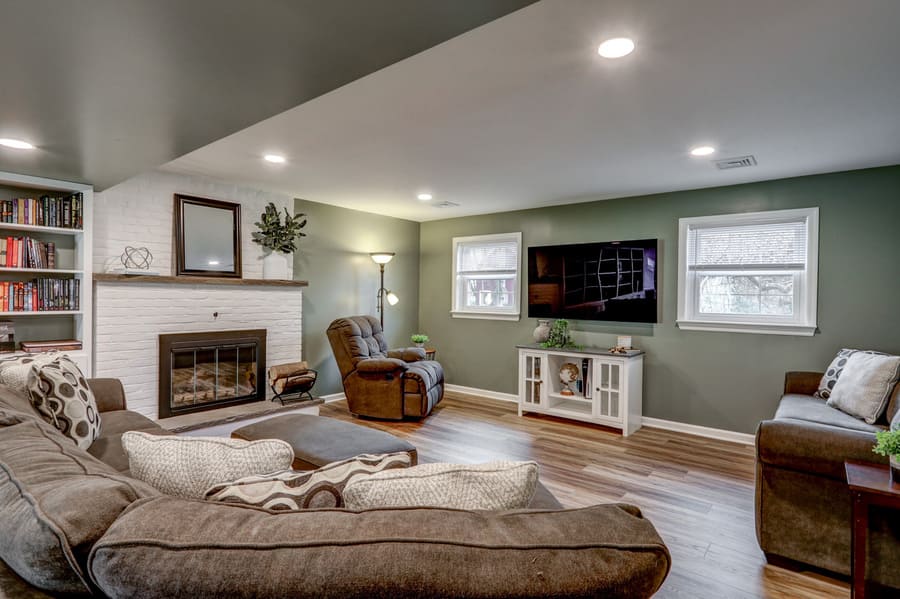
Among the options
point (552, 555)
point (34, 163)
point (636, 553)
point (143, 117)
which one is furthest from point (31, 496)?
point (34, 163)

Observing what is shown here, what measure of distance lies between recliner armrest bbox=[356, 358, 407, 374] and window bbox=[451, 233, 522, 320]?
1620 millimetres

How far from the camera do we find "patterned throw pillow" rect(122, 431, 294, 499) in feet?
3.49

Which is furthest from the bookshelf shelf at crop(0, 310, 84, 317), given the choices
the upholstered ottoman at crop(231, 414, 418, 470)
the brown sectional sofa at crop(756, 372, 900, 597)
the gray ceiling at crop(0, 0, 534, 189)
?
the brown sectional sofa at crop(756, 372, 900, 597)

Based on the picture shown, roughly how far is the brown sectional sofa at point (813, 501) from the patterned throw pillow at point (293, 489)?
2.13m

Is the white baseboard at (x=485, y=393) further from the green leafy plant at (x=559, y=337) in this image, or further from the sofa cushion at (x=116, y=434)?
the sofa cushion at (x=116, y=434)

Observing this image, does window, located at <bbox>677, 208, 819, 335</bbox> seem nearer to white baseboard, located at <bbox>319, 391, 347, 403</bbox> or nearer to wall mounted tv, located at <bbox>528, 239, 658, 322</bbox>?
wall mounted tv, located at <bbox>528, 239, 658, 322</bbox>

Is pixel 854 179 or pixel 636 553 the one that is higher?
pixel 854 179

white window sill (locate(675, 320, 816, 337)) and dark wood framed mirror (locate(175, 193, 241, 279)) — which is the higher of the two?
dark wood framed mirror (locate(175, 193, 241, 279))

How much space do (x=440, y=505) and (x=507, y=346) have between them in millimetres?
4923

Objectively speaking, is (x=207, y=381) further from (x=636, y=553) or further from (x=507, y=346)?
(x=636, y=553)

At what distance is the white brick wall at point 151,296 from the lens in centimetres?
373

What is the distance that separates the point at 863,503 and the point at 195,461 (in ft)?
7.44

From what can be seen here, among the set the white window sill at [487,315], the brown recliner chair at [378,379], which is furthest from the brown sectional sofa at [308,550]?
the white window sill at [487,315]

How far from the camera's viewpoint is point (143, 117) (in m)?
2.07
